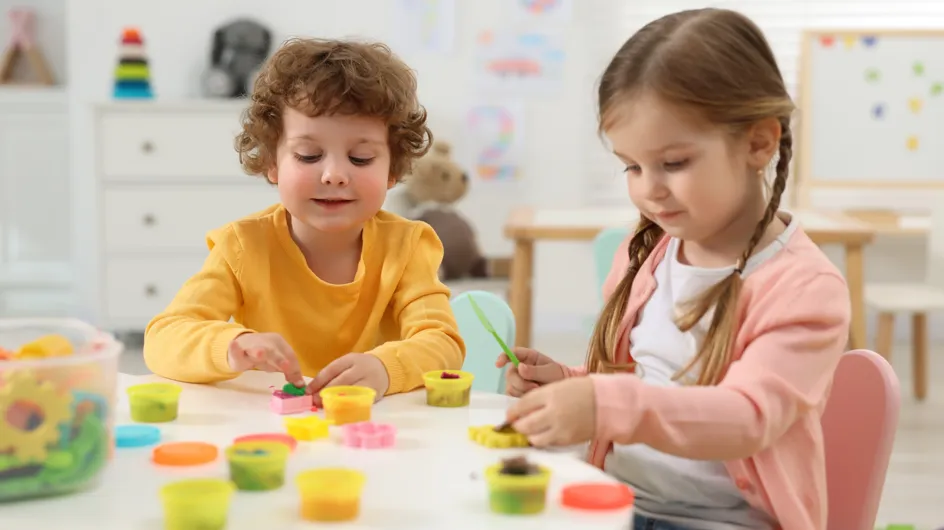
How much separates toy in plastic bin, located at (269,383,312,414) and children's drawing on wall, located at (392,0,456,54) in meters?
3.69

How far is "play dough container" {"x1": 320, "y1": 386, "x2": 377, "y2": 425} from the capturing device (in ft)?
3.41

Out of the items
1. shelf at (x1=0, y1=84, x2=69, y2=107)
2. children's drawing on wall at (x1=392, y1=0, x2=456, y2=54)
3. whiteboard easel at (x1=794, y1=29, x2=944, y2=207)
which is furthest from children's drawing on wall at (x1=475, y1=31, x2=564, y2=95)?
shelf at (x1=0, y1=84, x2=69, y2=107)

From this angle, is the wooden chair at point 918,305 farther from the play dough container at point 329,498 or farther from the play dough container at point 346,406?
the play dough container at point 329,498

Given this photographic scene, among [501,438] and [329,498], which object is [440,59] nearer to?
[501,438]

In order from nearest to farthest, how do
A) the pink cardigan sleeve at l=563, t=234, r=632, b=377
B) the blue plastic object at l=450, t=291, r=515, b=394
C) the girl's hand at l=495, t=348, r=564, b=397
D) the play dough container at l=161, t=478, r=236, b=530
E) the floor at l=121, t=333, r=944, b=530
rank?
the play dough container at l=161, t=478, r=236, b=530
the girl's hand at l=495, t=348, r=564, b=397
the pink cardigan sleeve at l=563, t=234, r=632, b=377
the blue plastic object at l=450, t=291, r=515, b=394
the floor at l=121, t=333, r=944, b=530

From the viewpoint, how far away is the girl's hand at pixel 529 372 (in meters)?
1.16

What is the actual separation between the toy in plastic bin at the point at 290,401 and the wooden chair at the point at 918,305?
2797 millimetres

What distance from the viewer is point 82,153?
14.2 ft

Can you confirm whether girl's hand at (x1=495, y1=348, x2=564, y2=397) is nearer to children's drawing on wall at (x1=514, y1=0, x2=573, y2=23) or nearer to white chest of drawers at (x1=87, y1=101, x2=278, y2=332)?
white chest of drawers at (x1=87, y1=101, x2=278, y2=332)

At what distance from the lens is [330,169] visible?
132 centimetres

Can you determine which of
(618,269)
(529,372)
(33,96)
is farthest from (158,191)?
(529,372)

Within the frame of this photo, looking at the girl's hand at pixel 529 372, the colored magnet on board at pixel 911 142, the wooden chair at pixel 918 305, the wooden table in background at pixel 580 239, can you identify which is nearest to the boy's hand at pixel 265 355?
the girl's hand at pixel 529 372

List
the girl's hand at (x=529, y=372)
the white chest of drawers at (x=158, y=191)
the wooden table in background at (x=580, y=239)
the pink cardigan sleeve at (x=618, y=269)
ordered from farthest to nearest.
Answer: the white chest of drawers at (x=158, y=191) < the wooden table in background at (x=580, y=239) < the pink cardigan sleeve at (x=618, y=269) < the girl's hand at (x=529, y=372)

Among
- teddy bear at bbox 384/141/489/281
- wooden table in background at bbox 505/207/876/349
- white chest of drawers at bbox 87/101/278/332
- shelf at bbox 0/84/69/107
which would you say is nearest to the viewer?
wooden table in background at bbox 505/207/876/349
